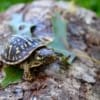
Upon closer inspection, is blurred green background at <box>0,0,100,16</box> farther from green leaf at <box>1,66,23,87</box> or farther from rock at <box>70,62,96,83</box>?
green leaf at <box>1,66,23,87</box>

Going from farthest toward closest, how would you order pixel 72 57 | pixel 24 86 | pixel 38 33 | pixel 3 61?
pixel 38 33 → pixel 72 57 → pixel 3 61 → pixel 24 86

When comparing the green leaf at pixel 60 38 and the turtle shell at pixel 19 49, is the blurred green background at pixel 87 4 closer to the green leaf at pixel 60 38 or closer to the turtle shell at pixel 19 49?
the green leaf at pixel 60 38

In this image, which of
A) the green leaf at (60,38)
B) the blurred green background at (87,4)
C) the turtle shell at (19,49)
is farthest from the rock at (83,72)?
the blurred green background at (87,4)

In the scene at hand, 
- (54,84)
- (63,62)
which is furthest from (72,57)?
(54,84)

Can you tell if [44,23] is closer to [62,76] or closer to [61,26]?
[61,26]

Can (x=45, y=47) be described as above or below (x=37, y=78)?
above

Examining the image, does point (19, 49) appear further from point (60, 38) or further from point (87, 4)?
point (87, 4)

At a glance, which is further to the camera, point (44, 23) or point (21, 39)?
point (44, 23)

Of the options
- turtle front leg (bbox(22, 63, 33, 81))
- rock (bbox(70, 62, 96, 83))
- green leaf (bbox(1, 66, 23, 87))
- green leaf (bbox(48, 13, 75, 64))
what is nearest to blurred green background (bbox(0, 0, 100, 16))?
green leaf (bbox(48, 13, 75, 64))
